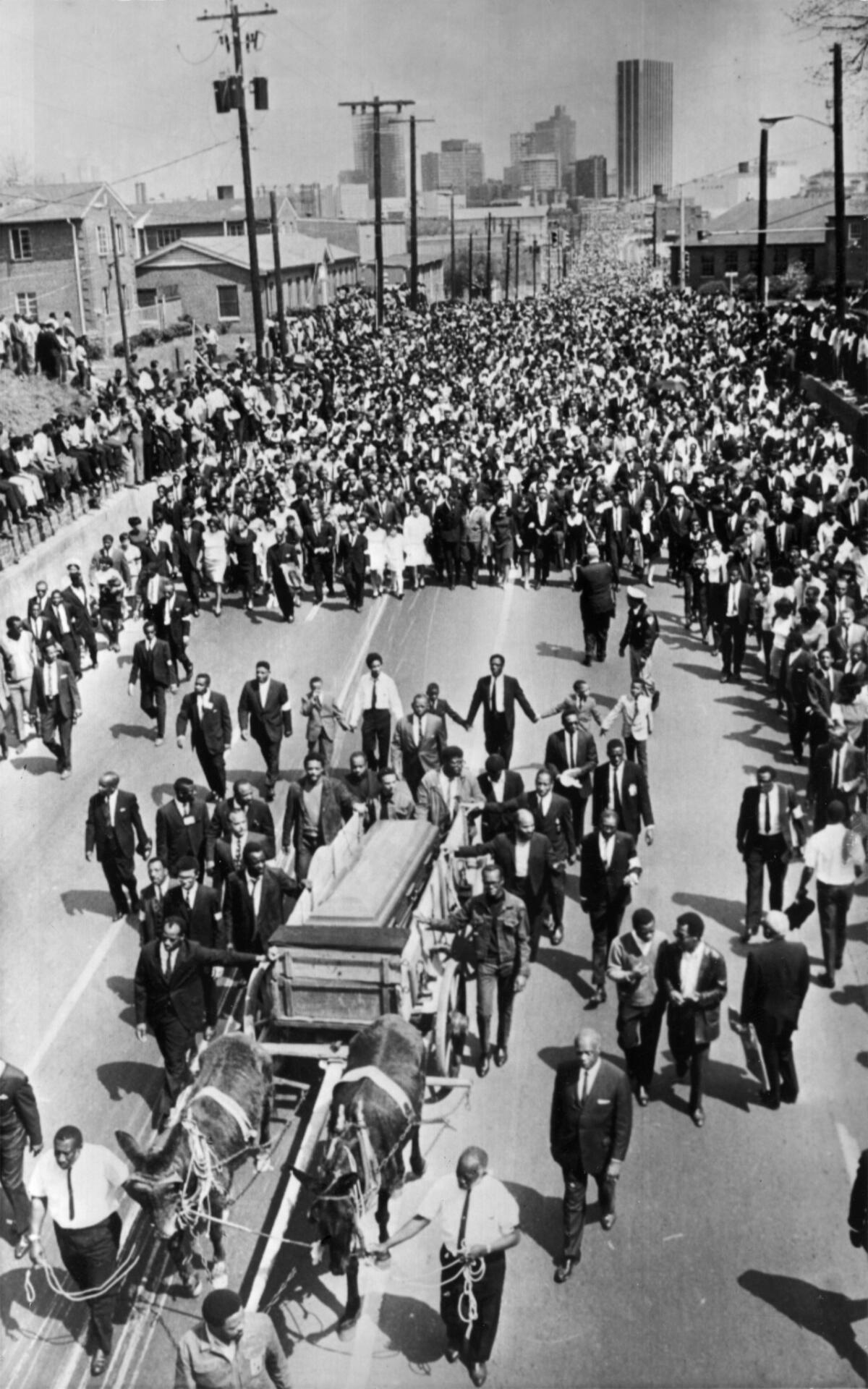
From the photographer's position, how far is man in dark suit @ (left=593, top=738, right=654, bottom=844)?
11617 mm

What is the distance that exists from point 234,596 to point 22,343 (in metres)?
13.6

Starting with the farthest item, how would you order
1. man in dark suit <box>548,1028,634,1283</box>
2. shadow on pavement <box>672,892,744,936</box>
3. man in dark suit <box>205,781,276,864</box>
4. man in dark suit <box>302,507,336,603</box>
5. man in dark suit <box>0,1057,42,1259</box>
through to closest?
man in dark suit <box>302,507,336,603</box> < shadow on pavement <box>672,892,744,936</box> < man in dark suit <box>205,781,276,864</box> < man in dark suit <box>0,1057,42,1259</box> < man in dark suit <box>548,1028,634,1283</box>

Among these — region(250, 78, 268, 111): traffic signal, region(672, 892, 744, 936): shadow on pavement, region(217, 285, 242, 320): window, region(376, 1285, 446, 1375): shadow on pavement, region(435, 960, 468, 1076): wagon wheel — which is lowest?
region(376, 1285, 446, 1375): shadow on pavement

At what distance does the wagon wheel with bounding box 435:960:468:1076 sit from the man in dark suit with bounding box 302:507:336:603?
1315 cm

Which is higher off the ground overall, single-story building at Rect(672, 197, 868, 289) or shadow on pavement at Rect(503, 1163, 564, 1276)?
single-story building at Rect(672, 197, 868, 289)

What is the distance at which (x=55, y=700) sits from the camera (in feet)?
49.5

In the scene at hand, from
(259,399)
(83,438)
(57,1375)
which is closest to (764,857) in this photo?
(57,1375)

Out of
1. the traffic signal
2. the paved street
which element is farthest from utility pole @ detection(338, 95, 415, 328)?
the paved street

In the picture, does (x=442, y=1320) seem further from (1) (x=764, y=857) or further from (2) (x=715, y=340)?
(2) (x=715, y=340)

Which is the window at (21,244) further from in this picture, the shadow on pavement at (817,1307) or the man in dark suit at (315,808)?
the shadow on pavement at (817,1307)

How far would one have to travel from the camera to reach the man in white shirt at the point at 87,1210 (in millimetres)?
7188

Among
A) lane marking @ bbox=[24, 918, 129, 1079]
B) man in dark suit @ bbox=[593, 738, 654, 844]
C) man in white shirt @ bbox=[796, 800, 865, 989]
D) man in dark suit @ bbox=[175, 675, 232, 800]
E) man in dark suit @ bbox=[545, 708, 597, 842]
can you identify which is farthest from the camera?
man in dark suit @ bbox=[175, 675, 232, 800]

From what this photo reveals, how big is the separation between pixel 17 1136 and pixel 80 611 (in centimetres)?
1117

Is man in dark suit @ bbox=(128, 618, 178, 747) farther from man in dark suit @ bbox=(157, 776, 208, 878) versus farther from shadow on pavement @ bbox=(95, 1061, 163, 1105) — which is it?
shadow on pavement @ bbox=(95, 1061, 163, 1105)
